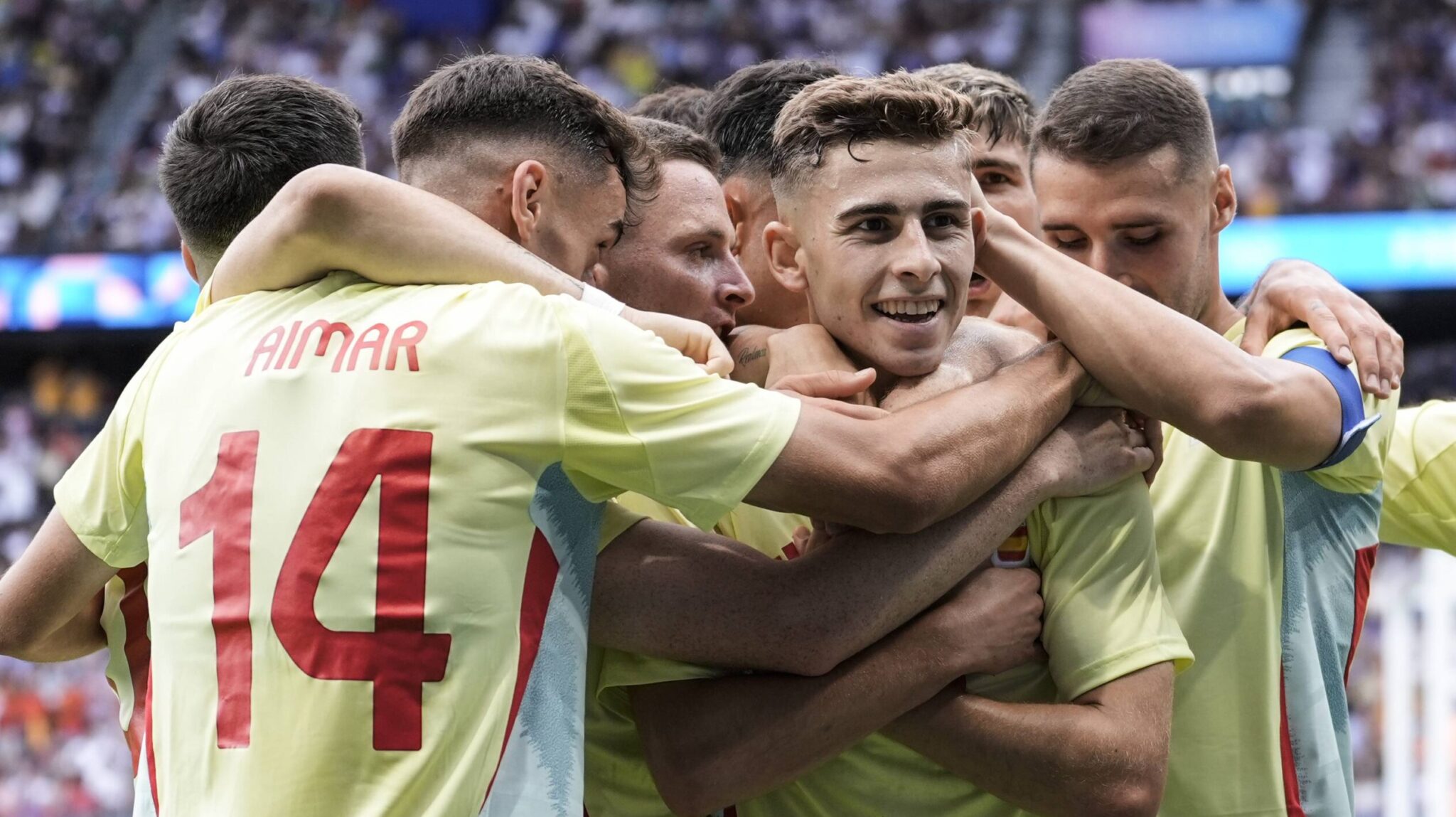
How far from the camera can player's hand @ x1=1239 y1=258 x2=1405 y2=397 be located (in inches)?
119

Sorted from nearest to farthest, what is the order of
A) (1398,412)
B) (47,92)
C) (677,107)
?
1. (1398,412)
2. (677,107)
3. (47,92)

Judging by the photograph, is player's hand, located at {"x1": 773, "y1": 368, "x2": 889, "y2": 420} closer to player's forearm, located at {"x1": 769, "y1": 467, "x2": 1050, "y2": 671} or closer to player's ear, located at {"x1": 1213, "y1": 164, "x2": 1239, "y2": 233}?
player's forearm, located at {"x1": 769, "y1": 467, "x2": 1050, "y2": 671}

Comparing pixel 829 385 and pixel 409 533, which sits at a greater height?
pixel 829 385

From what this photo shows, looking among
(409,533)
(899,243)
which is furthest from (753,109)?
(409,533)

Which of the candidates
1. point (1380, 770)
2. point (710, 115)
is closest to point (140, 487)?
point (710, 115)

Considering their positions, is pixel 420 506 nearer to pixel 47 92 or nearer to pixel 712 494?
pixel 712 494

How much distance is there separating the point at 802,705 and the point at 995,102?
2.00 metres

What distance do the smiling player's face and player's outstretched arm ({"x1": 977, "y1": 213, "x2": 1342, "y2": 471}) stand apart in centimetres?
17

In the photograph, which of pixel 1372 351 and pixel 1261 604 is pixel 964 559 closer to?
pixel 1261 604

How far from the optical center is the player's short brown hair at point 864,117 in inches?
116

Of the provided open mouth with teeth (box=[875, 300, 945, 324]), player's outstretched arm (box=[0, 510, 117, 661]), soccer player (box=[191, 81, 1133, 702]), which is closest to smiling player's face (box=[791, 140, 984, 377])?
open mouth with teeth (box=[875, 300, 945, 324])

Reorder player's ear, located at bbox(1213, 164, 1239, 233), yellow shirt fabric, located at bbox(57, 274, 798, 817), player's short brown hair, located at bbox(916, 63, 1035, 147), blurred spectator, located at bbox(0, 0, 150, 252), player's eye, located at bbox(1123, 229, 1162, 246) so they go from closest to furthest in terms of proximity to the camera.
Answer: yellow shirt fabric, located at bbox(57, 274, 798, 817) < player's eye, located at bbox(1123, 229, 1162, 246) < player's ear, located at bbox(1213, 164, 1239, 233) < player's short brown hair, located at bbox(916, 63, 1035, 147) < blurred spectator, located at bbox(0, 0, 150, 252)

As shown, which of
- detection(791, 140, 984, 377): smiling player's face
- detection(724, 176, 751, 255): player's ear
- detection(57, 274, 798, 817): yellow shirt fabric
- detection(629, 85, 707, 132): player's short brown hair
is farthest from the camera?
detection(629, 85, 707, 132): player's short brown hair

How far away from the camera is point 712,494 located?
8.41 feet
